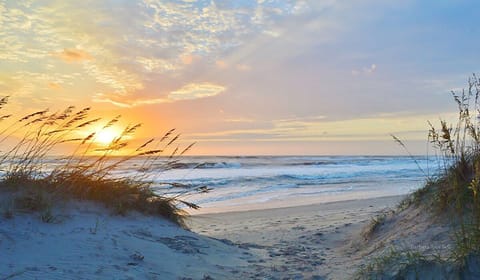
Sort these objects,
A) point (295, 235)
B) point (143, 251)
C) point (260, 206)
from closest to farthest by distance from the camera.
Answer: point (143, 251)
point (295, 235)
point (260, 206)

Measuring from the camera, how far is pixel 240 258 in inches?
195

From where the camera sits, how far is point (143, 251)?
4.21 meters

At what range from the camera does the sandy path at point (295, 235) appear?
448cm

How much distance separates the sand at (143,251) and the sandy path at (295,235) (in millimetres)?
15

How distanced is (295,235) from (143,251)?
10.8ft

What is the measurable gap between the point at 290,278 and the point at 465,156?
94.3 inches

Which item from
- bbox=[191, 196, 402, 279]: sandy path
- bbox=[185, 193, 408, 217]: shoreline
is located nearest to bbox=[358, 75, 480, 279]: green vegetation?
bbox=[191, 196, 402, 279]: sandy path

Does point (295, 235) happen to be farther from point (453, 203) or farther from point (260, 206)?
point (260, 206)

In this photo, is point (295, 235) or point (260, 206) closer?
point (295, 235)

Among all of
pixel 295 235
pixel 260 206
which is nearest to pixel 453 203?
pixel 295 235

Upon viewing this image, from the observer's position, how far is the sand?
3.44 metres

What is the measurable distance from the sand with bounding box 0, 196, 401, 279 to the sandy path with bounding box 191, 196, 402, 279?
1 cm

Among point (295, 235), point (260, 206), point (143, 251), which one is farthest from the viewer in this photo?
point (260, 206)

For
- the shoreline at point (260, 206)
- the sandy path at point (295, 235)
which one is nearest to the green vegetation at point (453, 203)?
the sandy path at point (295, 235)
